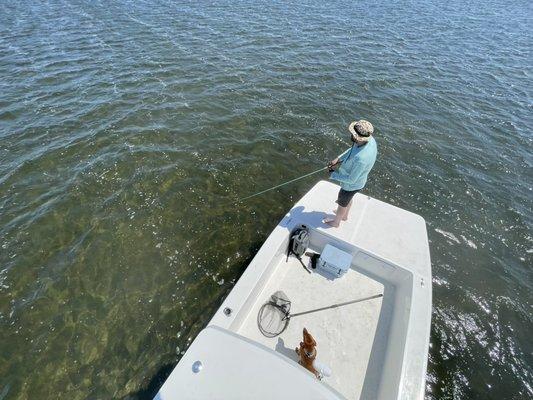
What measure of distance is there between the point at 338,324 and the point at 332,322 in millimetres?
125

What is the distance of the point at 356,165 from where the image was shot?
6715mm

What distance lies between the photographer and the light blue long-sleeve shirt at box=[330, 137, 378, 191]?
6621 millimetres

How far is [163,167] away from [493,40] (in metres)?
25.3

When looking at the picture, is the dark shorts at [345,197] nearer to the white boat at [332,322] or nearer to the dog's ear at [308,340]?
the white boat at [332,322]

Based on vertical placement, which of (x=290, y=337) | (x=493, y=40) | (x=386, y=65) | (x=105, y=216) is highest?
(x=493, y=40)

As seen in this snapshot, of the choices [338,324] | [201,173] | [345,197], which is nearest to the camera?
[338,324]

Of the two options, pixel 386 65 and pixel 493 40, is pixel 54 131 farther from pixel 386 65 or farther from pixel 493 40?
pixel 493 40

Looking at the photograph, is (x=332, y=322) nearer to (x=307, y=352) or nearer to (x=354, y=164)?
(x=307, y=352)

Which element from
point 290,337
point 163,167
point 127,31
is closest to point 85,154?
point 163,167

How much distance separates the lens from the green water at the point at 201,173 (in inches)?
279

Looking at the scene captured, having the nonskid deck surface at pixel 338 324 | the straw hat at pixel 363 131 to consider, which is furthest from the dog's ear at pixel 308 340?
the straw hat at pixel 363 131

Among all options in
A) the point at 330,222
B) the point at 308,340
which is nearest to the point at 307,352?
the point at 308,340

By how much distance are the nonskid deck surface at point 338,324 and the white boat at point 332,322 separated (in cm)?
2

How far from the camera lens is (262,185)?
426 inches
